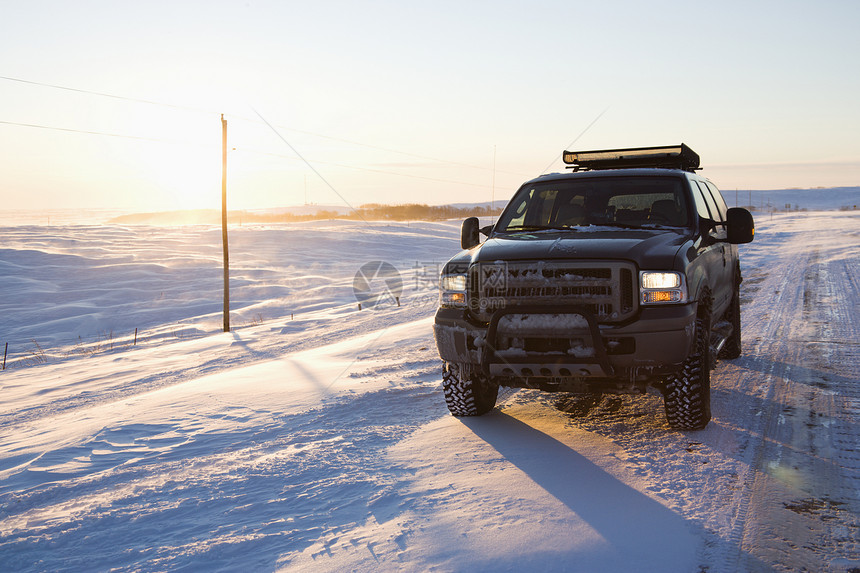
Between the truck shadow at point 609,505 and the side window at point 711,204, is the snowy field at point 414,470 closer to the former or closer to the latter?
the truck shadow at point 609,505

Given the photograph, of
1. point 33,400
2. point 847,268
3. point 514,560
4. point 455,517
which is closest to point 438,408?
point 455,517

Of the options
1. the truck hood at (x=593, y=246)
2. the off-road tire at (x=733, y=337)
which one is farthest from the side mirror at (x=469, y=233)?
the off-road tire at (x=733, y=337)

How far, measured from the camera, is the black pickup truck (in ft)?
15.4

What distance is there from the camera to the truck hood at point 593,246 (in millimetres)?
4793

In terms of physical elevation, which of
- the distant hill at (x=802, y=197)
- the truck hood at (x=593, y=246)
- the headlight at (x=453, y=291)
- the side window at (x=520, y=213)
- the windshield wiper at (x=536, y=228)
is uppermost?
the distant hill at (x=802, y=197)

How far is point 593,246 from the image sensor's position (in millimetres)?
4957

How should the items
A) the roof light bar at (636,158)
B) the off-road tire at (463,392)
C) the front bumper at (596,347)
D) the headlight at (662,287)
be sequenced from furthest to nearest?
the roof light bar at (636,158)
the off-road tire at (463,392)
the headlight at (662,287)
the front bumper at (596,347)

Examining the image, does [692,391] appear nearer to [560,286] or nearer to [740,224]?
[560,286]

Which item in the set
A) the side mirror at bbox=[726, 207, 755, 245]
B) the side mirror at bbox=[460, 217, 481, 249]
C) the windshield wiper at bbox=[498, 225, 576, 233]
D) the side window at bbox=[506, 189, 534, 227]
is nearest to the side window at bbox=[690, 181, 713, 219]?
the side mirror at bbox=[726, 207, 755, 245]

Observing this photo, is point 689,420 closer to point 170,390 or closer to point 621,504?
point 621,504

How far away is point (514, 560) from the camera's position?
3281mm

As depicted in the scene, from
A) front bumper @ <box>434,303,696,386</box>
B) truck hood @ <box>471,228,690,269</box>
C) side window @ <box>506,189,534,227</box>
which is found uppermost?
side window @ <box>506,189,534,227</box>

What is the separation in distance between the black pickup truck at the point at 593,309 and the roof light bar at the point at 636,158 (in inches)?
54.9

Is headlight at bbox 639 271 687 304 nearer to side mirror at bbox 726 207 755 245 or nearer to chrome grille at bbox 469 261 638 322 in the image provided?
chrome grille at bbox 469 261 638 322
